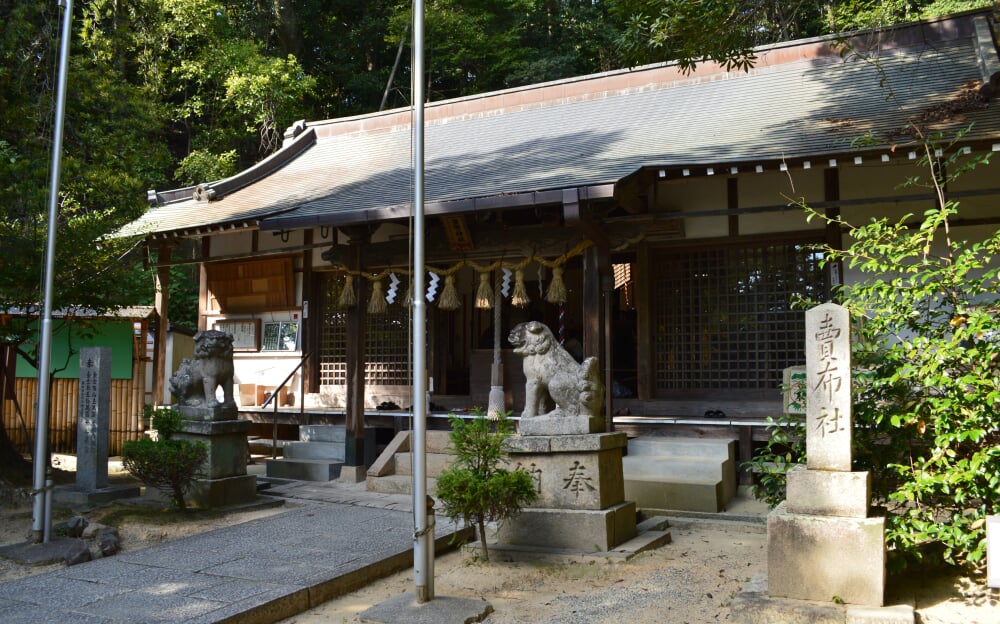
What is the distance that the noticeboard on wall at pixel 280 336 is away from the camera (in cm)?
1409

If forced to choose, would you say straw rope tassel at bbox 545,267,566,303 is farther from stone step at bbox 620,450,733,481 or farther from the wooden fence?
the wooden fence

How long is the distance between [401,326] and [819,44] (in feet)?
27.1

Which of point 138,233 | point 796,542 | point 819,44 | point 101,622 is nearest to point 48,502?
point 101,622

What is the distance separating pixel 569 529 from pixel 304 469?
5.44 metres

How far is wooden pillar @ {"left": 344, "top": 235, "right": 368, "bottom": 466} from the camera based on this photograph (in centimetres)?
1077

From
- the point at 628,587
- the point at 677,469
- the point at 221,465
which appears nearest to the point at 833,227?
the point at 677,469

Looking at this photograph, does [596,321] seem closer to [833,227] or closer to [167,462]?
[833,227]

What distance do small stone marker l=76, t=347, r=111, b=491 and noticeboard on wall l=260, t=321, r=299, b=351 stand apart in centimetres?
504

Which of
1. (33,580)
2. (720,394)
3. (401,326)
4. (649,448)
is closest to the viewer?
(33,580)

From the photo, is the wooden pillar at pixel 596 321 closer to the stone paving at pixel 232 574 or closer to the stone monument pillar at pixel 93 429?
the stone paving at pixel 232 574

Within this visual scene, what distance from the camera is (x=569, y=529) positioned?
22.6 ft

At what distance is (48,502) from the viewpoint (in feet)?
24.0

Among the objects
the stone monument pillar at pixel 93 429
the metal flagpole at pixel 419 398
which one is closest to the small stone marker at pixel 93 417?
the stone monument pillar at pixel 93 429

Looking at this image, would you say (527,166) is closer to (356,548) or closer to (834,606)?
(356,548)
